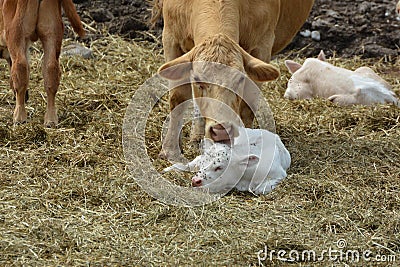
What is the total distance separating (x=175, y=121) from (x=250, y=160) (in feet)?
3.89

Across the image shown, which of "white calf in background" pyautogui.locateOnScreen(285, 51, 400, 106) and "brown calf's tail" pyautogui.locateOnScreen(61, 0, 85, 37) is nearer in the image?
"brown calf's tail" pyautogui.locateOnScreen(61, 0, 85, 37)

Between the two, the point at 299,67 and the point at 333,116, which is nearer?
the point at 333,116

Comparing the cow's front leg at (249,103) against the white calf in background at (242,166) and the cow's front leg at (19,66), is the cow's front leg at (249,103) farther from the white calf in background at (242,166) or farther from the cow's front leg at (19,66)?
the cow's front leg at (19,66)

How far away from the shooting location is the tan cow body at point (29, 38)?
7.87 meters

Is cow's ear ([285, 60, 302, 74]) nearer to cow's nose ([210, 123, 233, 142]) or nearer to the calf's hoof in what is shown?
the calf's hoof

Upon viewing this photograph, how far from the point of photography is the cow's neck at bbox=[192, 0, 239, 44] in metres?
6.75

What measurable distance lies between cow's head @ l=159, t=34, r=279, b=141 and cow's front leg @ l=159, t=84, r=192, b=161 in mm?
721

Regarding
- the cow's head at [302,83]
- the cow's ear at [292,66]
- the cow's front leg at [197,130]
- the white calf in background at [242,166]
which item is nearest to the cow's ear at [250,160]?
the white calf in background at [242,166]

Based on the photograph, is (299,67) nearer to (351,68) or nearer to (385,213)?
(351,68)

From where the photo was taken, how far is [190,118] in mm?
8375

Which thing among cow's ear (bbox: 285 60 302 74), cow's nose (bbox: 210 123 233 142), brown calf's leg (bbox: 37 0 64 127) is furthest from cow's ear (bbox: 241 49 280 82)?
cow's ear (bbox: 285 60 302 74)

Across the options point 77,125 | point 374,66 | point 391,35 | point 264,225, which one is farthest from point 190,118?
point 391,35

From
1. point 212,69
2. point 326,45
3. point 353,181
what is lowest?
point 326,45

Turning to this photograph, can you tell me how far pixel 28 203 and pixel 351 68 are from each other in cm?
555
